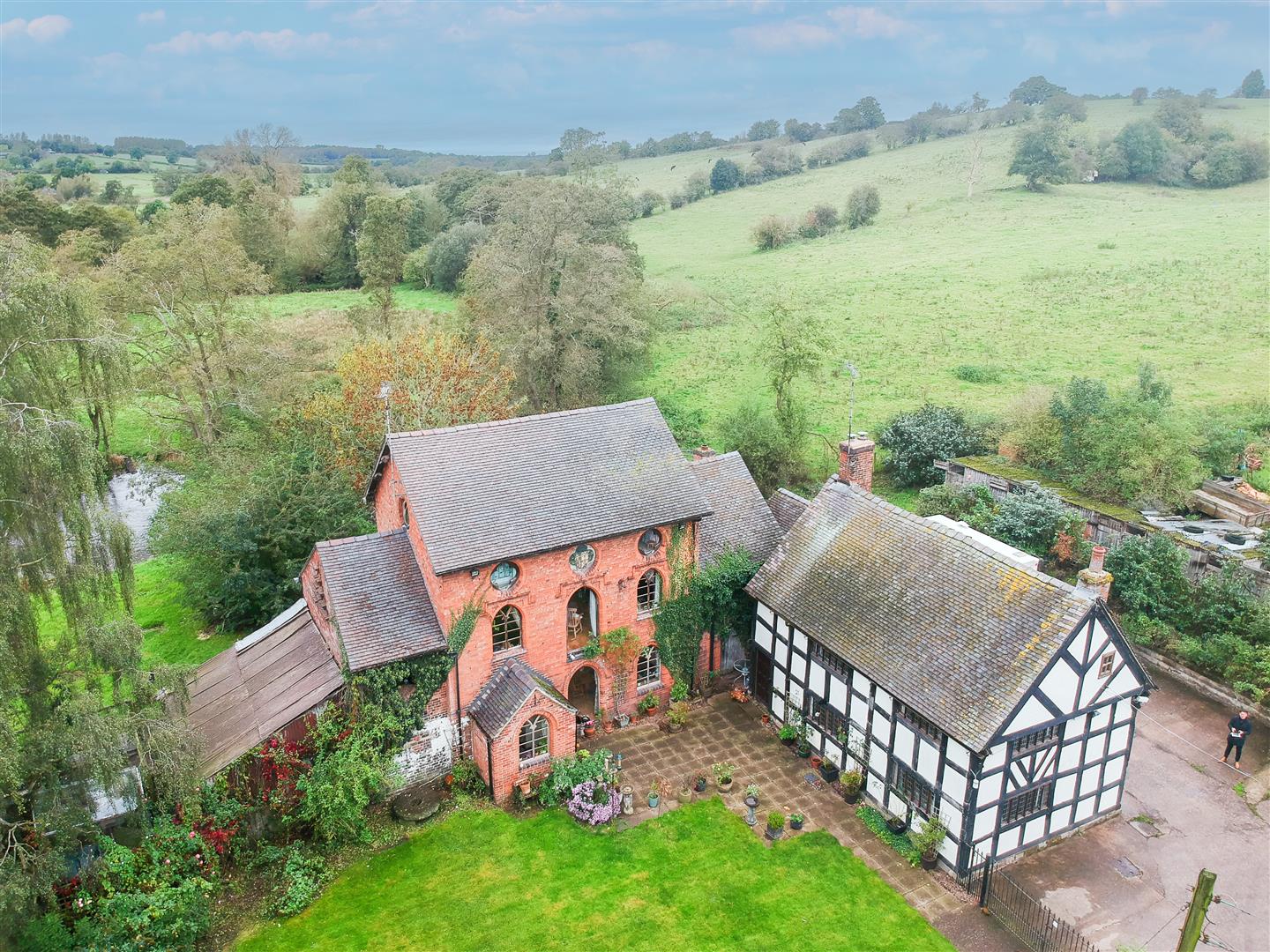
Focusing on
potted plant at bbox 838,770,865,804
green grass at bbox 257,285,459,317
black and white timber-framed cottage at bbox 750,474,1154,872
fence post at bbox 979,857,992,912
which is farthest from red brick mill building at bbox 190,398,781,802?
green grass at bbox 257,285,459,317

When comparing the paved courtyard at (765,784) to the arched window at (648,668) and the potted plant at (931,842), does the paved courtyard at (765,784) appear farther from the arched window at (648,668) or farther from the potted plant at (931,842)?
the arched window at (648,668)

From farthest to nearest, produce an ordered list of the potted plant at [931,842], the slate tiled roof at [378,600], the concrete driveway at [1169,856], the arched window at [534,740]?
the arched window at [534,740], the slate tiled roof at [378,600], the potted plant at [931,842], the concrete driveway at [1169,856]

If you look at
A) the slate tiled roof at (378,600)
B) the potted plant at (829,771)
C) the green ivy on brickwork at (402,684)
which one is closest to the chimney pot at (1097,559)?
the potted plant at (829,771)

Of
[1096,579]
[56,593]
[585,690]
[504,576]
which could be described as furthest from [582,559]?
[1096,579]

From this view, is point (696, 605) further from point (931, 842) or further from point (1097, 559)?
point (1097, 559)

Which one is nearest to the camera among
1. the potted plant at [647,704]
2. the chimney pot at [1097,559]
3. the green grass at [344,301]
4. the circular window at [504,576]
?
the chimney pot at [1097,559]
